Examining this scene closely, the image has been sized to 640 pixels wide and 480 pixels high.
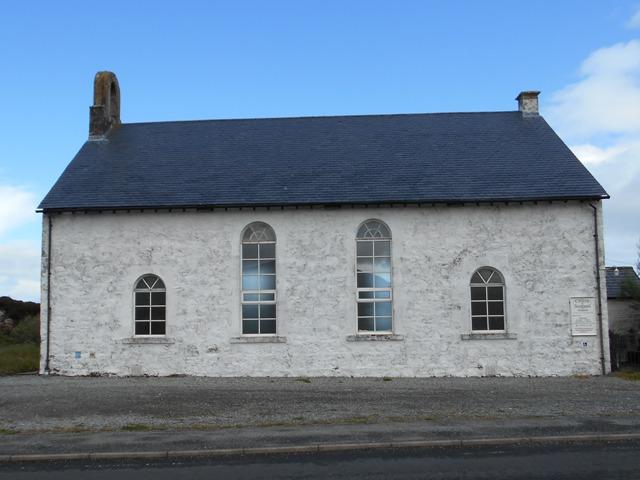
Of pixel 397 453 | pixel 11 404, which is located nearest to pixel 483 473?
pixel 397 453

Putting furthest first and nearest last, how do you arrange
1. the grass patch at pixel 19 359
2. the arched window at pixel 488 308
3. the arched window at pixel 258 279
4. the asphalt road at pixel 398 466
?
the grass patch at pixel 19 359 < the arched window at pixel 258 279 < the arched window at pixel 488 308 < the asphalt road at pixel 398 466

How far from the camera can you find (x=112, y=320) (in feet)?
69.5

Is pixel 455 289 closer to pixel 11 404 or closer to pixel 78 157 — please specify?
pixel 11 404

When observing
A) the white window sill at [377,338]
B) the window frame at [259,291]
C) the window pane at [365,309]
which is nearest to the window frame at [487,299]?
the white window sill at [377,338]

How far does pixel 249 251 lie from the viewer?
70.1ft

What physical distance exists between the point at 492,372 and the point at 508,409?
669 centimetres

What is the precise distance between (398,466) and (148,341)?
1329cm

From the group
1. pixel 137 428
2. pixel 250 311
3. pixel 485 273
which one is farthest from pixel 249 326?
pixel 137 428

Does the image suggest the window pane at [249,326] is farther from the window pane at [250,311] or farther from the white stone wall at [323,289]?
the white stone wall at [323,289]

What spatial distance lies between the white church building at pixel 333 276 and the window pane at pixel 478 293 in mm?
44

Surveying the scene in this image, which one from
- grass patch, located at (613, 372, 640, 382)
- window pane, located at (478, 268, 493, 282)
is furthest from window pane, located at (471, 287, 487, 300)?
grass patch, located at (613, 372, 640, 382)

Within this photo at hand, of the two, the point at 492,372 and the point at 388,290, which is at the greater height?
Answer: the point at 388,290

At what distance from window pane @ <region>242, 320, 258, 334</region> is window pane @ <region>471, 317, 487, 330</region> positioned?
675 cm

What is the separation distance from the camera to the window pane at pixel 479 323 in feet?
68.1
